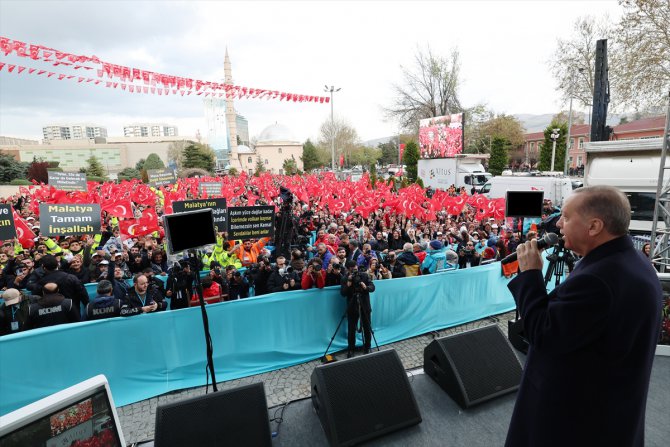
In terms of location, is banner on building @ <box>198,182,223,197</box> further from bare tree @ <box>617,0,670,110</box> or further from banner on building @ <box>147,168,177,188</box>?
bare tree @ <box>617,0,670,110</box>

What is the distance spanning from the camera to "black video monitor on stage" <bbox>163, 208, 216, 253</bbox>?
11.9ft

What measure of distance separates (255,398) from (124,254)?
7368 millimetres

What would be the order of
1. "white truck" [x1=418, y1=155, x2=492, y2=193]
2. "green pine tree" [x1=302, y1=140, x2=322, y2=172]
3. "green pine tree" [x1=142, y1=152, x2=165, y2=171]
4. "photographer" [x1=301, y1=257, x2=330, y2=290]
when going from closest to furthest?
"photographer" [x1=301, y1=257, x2=330, y2=290], "white truck" [x1=418, y1=155, x2=492, y2=193], "green pine tree" [x1=302, y1=140, x2=322, y2=172], "green pine tree" [x1=142, y1=152, x2=165, y2=171]

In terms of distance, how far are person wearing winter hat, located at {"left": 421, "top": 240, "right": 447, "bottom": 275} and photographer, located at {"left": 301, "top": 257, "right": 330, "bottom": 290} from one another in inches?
114

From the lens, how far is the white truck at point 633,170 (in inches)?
383

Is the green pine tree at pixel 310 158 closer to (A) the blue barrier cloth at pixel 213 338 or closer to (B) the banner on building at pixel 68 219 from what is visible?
(B) the banner on building at pixel 68 219

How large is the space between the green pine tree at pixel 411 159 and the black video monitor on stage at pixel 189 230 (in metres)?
34.8

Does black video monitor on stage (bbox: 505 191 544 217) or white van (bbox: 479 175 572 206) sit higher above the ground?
black video monitor on stage (bbox: 505 191 544 217)

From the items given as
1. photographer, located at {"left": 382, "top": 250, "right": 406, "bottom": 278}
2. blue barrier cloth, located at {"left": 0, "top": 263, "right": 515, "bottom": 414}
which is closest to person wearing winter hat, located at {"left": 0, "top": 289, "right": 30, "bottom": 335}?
blue barrier cloth, located at {"left": 0, "top": 263, "right": 515, "bottom": 414}

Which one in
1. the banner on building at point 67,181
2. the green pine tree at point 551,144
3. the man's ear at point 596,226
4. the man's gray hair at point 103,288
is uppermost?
the green pine tree at point 551,144

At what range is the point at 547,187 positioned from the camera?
60.0 ft

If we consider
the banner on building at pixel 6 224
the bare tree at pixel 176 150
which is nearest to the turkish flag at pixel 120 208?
the banner on building at pixel 6 224

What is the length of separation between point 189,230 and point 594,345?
3.55 metres

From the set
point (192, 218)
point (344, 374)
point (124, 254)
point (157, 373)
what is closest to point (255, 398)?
point (344, 374)
